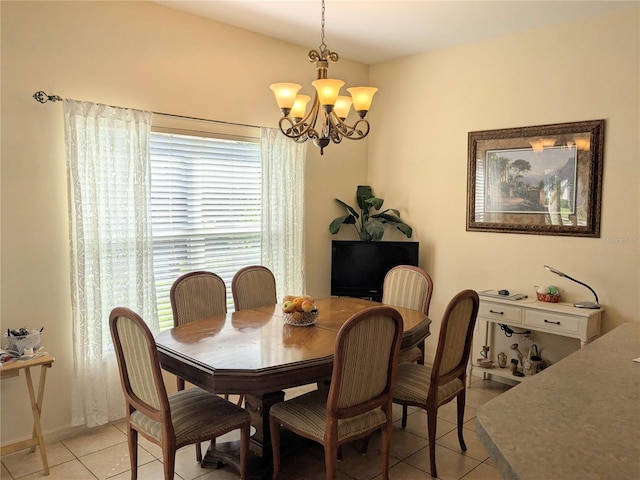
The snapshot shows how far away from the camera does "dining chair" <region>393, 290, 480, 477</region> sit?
2.71 m

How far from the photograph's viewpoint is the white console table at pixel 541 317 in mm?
3484

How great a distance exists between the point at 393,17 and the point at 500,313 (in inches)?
94.9

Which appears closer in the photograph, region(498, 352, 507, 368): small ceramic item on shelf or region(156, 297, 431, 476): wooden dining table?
region(156, 297, 431, 476): wooden dining table

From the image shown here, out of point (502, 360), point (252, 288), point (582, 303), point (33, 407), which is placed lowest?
point (502, 360)

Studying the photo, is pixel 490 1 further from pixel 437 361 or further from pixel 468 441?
pixel 468 441

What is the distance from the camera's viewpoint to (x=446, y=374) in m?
2.84

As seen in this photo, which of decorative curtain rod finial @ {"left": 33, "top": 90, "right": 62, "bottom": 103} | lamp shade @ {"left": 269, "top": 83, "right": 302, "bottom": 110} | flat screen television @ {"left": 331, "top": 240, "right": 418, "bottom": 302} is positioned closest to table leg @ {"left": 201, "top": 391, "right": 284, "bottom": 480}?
lamp shade @ {"left": 269, "top": 83, "right": 302, "bottom": 110}

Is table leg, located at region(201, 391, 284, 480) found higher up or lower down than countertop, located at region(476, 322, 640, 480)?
lower down

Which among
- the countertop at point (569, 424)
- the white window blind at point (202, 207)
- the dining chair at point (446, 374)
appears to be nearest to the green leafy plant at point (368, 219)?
the white window blind at point (202, 207)

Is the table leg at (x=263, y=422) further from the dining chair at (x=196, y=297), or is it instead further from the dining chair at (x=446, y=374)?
the dining chair at (x=446, y=374)

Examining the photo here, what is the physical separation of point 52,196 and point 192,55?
147 centimetres

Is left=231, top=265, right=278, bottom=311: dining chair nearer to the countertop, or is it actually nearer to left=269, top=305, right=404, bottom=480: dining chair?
left=269, top=305, right=404, bottom=480: dining chair

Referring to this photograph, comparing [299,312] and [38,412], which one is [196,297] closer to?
[299,312]

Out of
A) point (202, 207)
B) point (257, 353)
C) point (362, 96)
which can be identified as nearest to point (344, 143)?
point (202, 207)
